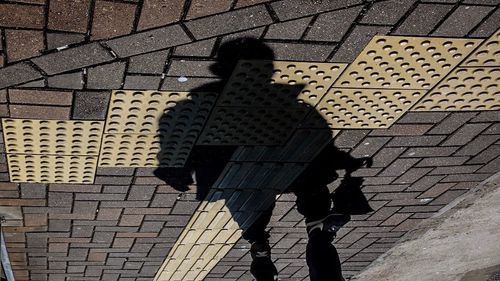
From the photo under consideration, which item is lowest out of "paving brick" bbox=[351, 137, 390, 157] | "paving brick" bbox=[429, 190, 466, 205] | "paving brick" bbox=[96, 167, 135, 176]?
"paving brick" bbox=[429, 190, 466, 205]

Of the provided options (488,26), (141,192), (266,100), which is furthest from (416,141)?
(141,192)

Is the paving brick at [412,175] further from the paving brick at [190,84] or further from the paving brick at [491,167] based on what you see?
the paving brick at [190,84]

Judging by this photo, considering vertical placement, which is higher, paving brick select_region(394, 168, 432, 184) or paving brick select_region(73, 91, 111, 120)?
Result: paving brick select_region(73, 91, 111, 120)

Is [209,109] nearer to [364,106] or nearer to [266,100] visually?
[266,100]

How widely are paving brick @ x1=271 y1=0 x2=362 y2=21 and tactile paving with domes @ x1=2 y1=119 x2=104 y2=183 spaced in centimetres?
127

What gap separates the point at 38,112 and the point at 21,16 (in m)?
0.81

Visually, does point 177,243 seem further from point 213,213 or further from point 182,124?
point 182,124

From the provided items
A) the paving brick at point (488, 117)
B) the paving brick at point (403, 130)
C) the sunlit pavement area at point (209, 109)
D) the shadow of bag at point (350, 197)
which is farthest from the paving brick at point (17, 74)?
the paving brick at point (488, 117)

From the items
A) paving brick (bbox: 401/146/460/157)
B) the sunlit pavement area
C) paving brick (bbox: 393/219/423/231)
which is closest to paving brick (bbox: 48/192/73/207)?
the sunlit pavement area

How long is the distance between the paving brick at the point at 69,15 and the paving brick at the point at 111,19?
4 centimetres

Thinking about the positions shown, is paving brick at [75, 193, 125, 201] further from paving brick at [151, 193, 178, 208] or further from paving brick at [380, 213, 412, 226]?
paving brick at [380, 213, 412, 226]

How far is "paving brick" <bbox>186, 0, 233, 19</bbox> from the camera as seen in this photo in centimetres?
226

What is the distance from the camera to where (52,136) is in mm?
3131

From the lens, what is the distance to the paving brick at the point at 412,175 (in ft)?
13.9
